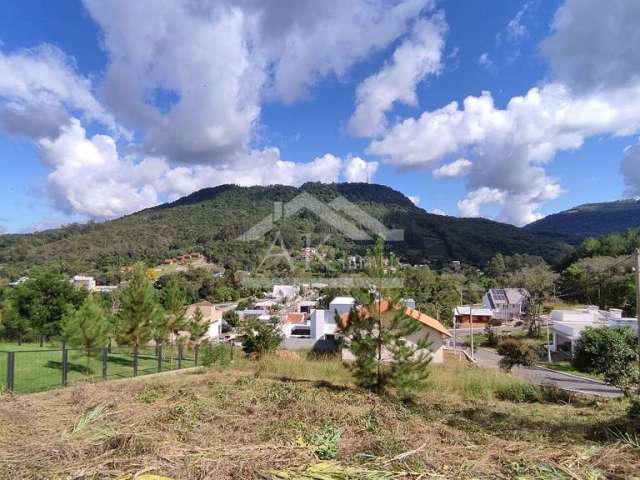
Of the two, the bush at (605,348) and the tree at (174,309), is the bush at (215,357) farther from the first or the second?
the bush at (605,348)

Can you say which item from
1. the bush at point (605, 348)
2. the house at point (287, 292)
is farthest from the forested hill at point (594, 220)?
the bush at point (605, 348)

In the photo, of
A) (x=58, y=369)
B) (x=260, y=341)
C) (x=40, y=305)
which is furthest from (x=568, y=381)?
(x=40, y=305)

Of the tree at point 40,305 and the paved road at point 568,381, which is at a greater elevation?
the tree at point 40,305

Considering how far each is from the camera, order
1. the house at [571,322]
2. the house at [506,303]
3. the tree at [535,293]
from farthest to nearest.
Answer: the house at [506,303]
the tree at [535,293]
the house at [571,322]

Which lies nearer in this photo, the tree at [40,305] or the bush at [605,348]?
the bush at [605,348]

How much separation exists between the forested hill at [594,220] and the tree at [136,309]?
15100 cm

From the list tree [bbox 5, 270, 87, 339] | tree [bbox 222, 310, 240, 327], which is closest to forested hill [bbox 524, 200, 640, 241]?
tree [bbox 222, 310, 240, 327]

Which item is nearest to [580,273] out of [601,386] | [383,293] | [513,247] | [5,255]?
[601,386]

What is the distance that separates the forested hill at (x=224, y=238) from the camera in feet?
234

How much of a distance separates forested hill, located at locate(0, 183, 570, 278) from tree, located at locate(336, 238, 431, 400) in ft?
158

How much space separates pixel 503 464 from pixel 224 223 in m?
84.0

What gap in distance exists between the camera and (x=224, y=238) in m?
76.6

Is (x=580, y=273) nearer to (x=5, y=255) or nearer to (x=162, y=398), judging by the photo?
(x=162, y=398)

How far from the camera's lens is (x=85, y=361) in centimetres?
1184
